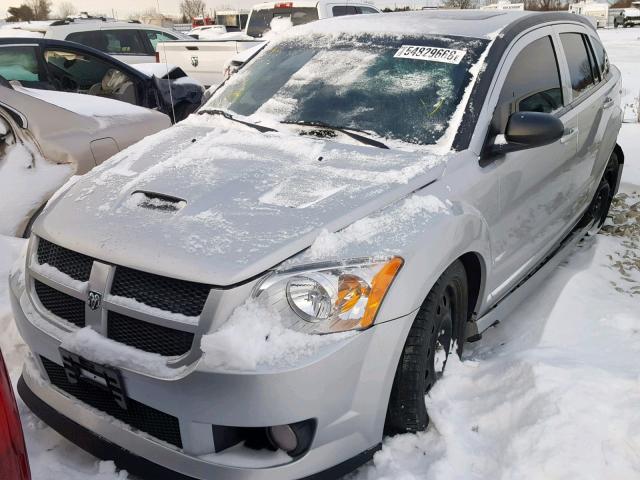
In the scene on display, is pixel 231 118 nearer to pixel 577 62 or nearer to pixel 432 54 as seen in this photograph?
pixel 432 54

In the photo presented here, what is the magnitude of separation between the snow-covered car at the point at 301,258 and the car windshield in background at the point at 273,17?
23.1ft

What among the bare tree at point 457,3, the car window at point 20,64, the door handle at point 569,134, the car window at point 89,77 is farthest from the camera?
the bare tree at point 457,3

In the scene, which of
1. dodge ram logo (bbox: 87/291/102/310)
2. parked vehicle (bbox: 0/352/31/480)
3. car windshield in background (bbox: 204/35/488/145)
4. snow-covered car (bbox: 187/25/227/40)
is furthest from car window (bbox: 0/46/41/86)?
snow-covered car (bbox: 187/25/227/40)

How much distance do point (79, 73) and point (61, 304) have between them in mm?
5068

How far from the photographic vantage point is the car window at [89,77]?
6418 mm

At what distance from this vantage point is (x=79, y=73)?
6.74 m

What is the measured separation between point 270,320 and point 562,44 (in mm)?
2847

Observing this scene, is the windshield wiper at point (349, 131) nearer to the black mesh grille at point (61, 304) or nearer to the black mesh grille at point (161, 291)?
the black mesh grille at point (161, 291)

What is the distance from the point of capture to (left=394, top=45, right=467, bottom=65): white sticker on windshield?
3148 millimetres

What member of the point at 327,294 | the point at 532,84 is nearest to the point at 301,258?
the point at 327,294

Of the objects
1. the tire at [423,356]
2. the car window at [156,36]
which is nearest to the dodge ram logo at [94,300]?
the tire at [423,356]

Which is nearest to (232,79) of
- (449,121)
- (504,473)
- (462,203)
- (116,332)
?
(449,121)

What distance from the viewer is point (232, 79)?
3.88 metres

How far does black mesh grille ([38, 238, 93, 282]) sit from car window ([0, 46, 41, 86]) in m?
3.90
